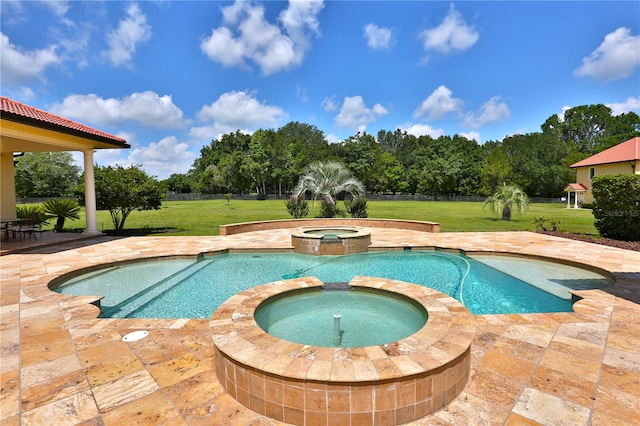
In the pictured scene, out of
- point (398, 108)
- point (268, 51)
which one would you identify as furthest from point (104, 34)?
point (398, 108)

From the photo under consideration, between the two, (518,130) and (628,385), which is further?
(518,130)

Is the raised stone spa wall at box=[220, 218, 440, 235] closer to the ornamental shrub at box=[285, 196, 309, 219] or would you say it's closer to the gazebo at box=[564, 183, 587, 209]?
the ornamental shrub at box=[285, 196, 309, 219]

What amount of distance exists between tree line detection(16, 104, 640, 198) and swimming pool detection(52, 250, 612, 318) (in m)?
40.5

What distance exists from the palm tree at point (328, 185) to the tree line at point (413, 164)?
3184 centimetres

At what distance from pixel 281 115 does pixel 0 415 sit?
38.3m

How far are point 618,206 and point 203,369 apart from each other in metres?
14.9

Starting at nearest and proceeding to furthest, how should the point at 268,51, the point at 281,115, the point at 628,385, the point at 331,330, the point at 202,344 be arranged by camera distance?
the point at 628,385
the point at 202,344
the point at 331,330
the point at 268,51
the point at 281,115

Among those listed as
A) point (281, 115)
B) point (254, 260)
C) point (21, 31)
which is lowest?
point (254, 260)

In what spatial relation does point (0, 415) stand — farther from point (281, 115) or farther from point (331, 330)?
point (281, 115)

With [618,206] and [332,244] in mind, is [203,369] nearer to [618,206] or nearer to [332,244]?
[332,244]

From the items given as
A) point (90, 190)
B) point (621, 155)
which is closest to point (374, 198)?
point (621, 155)

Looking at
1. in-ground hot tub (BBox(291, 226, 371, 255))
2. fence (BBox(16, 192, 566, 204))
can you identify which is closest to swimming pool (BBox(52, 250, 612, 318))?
in-ground hot tub (BBox(291, 226, 371, 255))

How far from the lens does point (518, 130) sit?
60.2 meters

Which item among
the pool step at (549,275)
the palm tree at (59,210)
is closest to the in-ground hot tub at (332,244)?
the pool step at (549,275)
